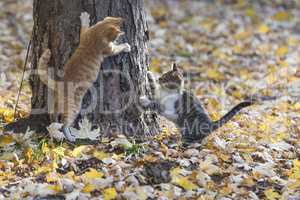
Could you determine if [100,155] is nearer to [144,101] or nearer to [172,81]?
[144,101]

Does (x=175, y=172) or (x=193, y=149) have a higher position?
(x=193, y=149)

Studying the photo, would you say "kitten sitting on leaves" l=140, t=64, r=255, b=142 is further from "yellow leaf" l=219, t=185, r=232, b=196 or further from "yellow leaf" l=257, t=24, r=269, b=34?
"yellow leaf" l=257, t=24, r=269, b=34

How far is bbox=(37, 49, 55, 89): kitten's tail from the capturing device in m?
5.40

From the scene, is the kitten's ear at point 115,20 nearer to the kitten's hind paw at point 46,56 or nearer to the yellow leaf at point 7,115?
the kitten's hind paw at point 46,56

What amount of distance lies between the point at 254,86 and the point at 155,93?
10.1ft

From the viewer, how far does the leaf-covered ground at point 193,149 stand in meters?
4.81

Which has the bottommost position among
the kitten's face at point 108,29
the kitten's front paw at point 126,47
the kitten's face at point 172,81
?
the kitten's face at point 172,81

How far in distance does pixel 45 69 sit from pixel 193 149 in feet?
5.08

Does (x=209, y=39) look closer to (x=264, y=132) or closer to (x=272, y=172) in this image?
(x=264, y=132)

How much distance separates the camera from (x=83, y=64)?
17.4 ft

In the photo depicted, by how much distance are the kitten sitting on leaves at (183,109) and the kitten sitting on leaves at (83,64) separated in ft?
1.94

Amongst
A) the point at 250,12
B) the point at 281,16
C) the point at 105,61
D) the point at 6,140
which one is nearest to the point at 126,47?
the point at 105,61

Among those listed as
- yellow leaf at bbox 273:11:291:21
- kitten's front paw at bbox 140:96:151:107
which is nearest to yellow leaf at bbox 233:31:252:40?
yellow leaf at bbox 273:11:291:21

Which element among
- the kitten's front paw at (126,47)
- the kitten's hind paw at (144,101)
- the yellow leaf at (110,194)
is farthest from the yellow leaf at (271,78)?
the yellow leaf at (110,194)
